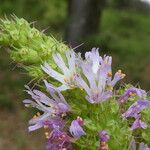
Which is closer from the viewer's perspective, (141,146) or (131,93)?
(141,146)

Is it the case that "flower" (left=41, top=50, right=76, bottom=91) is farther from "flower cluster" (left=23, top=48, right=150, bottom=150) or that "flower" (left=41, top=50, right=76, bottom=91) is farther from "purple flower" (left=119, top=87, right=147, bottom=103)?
"purple flower" (left=119, top=87, right=147, bottom=103)

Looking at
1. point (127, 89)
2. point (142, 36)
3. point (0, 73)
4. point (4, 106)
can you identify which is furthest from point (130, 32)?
point (127, 89)

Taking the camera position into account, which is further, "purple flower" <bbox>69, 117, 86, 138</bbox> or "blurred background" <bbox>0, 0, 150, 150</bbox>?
"blurred background" <bbox>0, 0, 150, 150</bbox>

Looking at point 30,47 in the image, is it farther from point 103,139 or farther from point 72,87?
point 103,139

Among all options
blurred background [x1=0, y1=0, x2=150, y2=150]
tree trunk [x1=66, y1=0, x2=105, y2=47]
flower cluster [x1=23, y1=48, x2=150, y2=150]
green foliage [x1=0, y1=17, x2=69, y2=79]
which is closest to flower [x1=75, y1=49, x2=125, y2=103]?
flower cluster [x1=23, y1=48, x2=150, y2=150]

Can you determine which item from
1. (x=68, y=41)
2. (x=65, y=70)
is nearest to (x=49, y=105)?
(x=65, y=70)

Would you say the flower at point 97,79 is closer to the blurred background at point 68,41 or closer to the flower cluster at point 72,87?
the flower cluster at point 72,87
